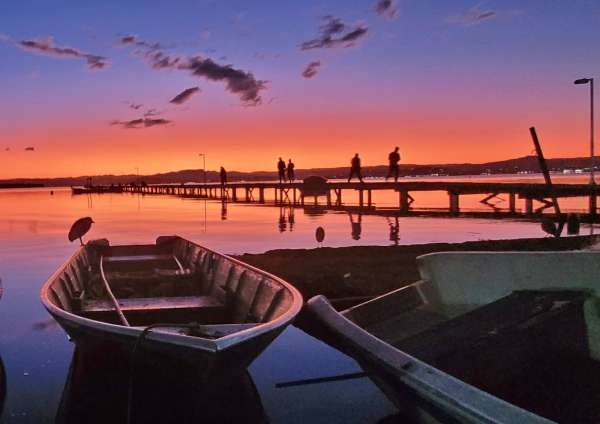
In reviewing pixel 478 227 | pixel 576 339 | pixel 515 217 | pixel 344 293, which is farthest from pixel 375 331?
pixel 515 217

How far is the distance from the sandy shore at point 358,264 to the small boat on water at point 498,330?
14.8ft

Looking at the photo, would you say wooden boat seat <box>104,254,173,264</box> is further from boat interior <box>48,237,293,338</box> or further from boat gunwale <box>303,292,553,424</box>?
boat gunwale <box>303,292,553,424</box>

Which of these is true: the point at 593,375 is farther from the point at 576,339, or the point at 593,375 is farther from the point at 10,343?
the point at 10,343

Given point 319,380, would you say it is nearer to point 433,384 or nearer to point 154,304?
point 154,304

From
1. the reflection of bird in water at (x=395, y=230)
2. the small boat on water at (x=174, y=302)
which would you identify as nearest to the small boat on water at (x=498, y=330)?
the small boat on water at (x=174, y=302)

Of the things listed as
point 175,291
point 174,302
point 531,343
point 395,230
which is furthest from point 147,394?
point 395,230

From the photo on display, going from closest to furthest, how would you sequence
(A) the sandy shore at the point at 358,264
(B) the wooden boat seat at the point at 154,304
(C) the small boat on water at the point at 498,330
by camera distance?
(C) the small boat on water at the point at 498,330 → (B) the wooden boat seat at the point at 154,304 → (A) the sandy shore at the point at 358,264

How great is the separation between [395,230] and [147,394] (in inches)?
871

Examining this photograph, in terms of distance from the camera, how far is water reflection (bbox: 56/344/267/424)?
5.38 meters

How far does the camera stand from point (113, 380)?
21.5ft

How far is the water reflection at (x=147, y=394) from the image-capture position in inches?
212

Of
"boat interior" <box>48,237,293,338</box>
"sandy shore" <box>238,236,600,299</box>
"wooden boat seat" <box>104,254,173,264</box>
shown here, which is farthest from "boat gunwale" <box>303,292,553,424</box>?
"wooden boat seat" <box>104,254,173,264</box>

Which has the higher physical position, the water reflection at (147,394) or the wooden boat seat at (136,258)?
the wooden boat seat at (136,258)

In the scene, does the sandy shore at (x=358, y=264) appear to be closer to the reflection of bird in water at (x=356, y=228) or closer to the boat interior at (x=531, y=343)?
the boat interior at (x=531, y=343)
